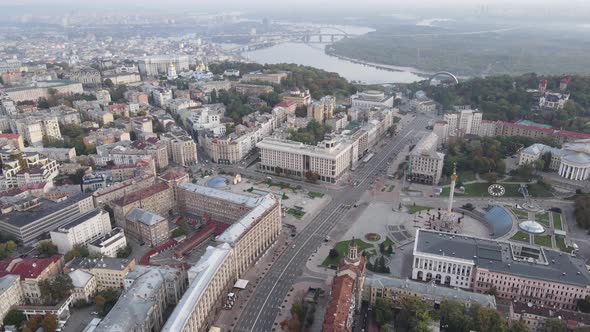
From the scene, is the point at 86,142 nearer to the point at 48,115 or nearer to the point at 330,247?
the point at 48,115

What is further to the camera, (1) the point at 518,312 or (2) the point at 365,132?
(2) the point at 365,132

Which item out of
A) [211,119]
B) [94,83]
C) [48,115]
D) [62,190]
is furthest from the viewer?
[94,83]

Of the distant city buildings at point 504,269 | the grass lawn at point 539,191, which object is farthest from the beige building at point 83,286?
the grass lawn at point 539,191

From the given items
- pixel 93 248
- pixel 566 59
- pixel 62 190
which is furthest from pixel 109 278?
pixel 566 59

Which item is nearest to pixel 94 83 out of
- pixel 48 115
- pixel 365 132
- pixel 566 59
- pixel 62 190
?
pixel 48 115

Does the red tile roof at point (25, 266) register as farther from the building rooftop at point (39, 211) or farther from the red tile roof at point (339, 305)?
the red tile roof at point (339, 305)

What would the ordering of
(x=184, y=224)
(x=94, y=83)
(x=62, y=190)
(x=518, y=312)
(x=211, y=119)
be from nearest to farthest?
(x=518, y=312) → (x=184, y=224) → (x=62, y=190) → (x=211, y=119) → (x=94, y=83)

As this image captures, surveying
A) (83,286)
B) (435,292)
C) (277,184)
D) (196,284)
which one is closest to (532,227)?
(435,292)

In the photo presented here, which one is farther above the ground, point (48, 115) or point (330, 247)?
point (48, 115)
